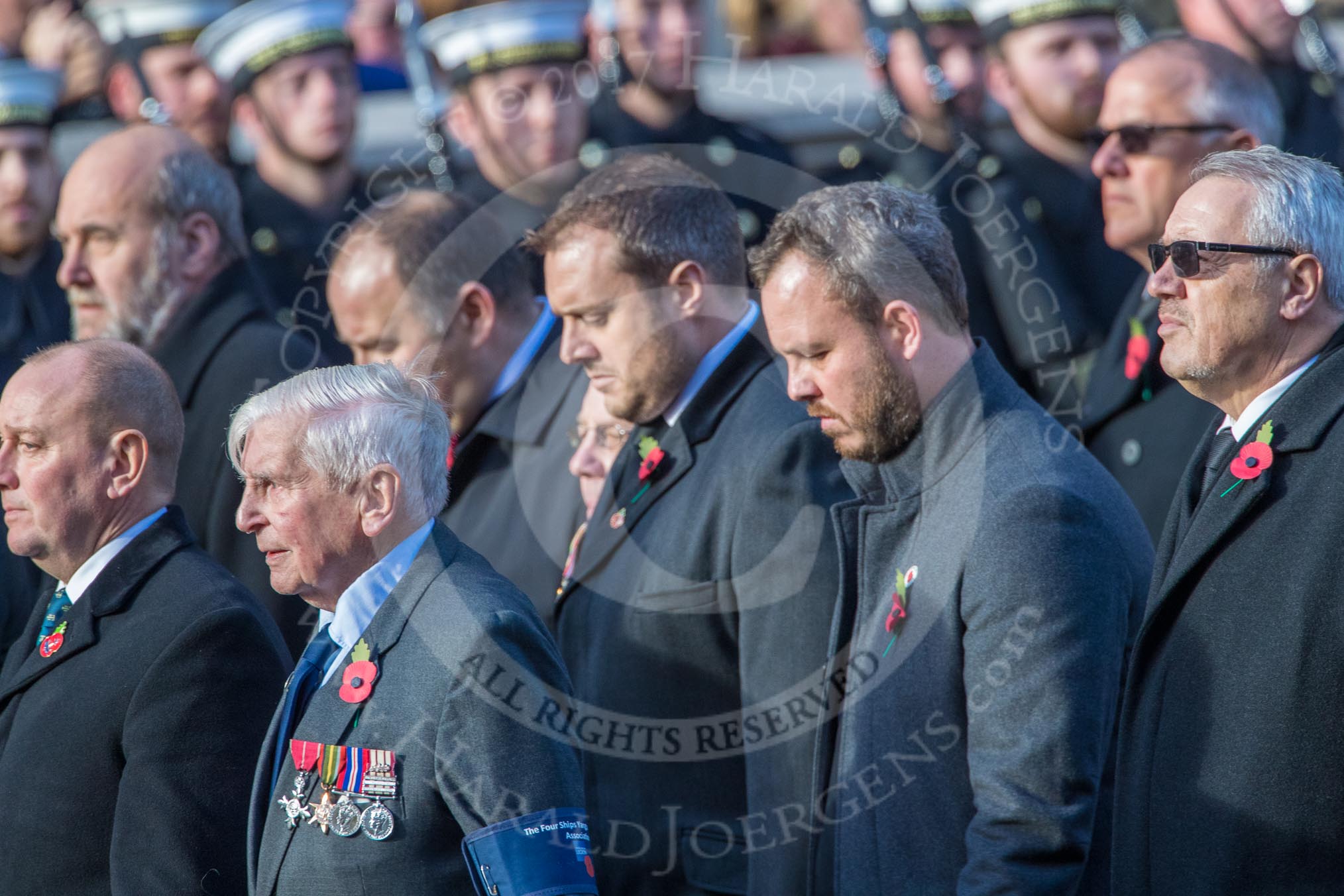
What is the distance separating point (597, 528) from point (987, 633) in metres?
1.18

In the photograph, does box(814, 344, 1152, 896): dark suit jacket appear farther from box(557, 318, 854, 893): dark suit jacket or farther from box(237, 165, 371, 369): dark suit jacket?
box(237, 165, 371, 369): dark suit jacket

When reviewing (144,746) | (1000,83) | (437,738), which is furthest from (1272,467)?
(1000,83)

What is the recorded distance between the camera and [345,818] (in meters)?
2.82

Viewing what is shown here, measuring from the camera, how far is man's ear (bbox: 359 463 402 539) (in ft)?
10.0

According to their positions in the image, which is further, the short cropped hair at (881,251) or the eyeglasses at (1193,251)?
the short cropped hair at (881,251)

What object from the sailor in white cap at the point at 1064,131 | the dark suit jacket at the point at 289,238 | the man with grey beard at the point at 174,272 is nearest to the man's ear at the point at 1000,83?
the sailor in white cap at the point at 1064,131

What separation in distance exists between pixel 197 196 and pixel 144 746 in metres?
2.14

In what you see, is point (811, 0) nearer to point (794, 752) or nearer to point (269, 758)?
point (794, 752)

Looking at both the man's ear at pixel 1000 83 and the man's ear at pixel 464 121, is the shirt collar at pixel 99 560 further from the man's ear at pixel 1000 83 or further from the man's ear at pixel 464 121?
the man's ear at pixel 1000 83

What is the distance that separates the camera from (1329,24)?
6.92 meters

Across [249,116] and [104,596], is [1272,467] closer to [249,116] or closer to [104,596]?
[104,596]

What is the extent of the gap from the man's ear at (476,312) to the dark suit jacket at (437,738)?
1649 millimetres

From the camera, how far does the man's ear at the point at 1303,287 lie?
9.43 feet

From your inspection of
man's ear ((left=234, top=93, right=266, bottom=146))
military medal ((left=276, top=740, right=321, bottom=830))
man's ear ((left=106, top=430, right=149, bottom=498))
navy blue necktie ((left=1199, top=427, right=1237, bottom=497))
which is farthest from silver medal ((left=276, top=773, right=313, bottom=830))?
man's ear ((left=234, top=93, right=266, bottom=146))
